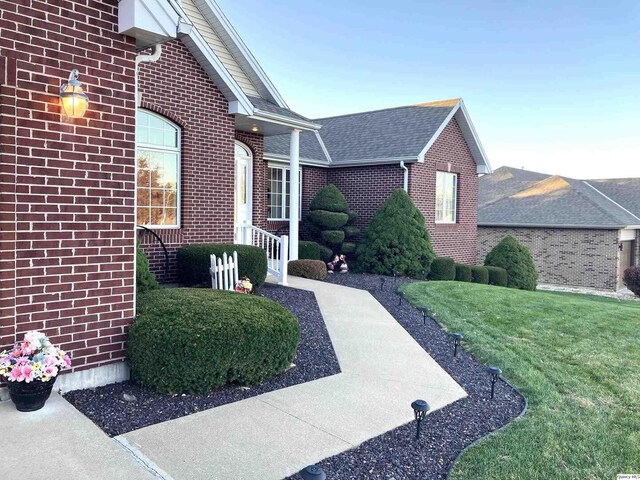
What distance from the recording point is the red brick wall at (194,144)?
28.8 ft

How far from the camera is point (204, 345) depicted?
14.6 ft

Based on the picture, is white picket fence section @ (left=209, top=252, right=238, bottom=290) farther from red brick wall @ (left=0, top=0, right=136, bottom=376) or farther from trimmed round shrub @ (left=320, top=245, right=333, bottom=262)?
trimmed round shrub @ (left=320, top=245, right=333, bottom=262)

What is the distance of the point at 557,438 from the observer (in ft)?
13.4

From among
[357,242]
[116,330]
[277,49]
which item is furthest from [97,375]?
[277,49]

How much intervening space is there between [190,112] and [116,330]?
221 inches

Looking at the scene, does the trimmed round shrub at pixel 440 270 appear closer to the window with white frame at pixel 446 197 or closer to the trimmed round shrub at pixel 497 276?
the trimmed round shrub at pixel 497 276

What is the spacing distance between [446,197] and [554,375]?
11750 millimetres

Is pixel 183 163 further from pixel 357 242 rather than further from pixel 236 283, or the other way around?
pixel 357 242

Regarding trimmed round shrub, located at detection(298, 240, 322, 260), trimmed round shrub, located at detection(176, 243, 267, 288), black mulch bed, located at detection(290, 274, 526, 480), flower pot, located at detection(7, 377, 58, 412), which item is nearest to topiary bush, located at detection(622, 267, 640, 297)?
trimmed round shrub, located at detection(298, 240, 322, 260)

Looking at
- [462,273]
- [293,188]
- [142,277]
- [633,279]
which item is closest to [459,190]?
[462,273]

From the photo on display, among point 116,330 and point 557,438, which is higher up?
point 116,330

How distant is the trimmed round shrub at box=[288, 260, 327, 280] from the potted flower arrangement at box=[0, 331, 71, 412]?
27.2 feet

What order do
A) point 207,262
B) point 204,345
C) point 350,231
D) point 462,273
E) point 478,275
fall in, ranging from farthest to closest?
point 478,275
point 350,231
point 462,273
point 207,262
point 204,345

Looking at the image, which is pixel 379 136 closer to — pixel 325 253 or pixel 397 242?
pixel 397 242
